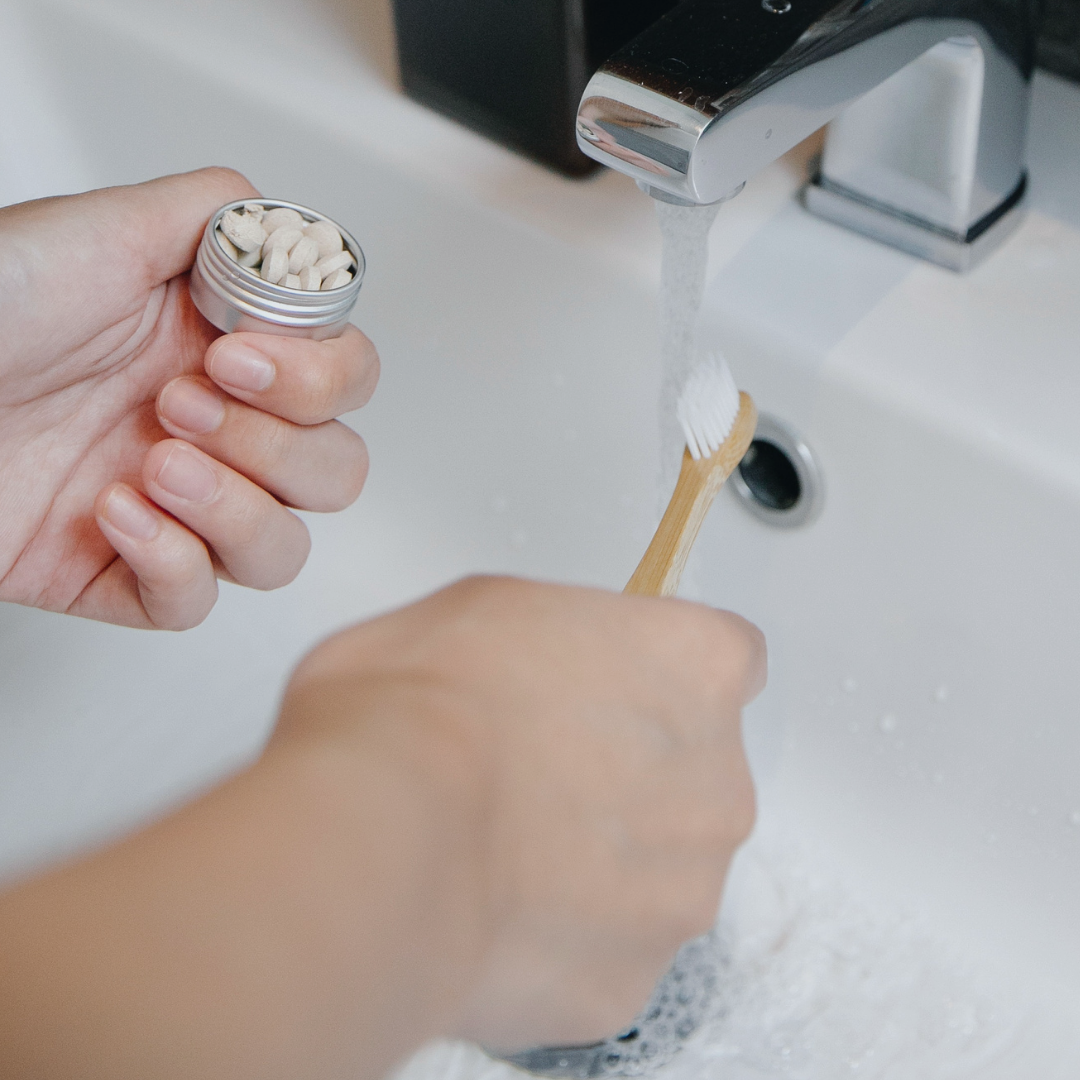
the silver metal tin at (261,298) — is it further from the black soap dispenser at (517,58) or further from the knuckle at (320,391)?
the black soap dispenser at (517,58)

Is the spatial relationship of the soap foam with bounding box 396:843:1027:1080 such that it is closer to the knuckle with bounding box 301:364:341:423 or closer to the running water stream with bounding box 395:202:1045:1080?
the running water stream with bounding box 395:202:1045:1080

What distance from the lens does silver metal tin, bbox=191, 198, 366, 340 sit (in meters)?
0.34

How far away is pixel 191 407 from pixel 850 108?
24 cm

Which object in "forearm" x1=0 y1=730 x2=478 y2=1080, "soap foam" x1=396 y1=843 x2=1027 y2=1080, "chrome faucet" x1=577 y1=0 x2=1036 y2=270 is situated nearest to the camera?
"forearm" x1=0 y1=730 x2=478 y2=1080

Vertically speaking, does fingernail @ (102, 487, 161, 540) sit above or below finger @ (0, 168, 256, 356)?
below

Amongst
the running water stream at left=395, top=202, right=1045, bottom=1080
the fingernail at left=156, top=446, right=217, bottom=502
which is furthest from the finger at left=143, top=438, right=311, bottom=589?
the running water stream at left=395, top=202, right=1045, bottom=1080

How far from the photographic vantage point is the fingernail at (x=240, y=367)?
346mm

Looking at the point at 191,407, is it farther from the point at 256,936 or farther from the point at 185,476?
the point at 256,936

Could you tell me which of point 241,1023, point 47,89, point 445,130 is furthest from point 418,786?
point 47,89

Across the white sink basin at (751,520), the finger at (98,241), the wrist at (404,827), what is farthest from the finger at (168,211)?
the wrist at (404,827)

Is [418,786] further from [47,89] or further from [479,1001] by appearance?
[47,89]

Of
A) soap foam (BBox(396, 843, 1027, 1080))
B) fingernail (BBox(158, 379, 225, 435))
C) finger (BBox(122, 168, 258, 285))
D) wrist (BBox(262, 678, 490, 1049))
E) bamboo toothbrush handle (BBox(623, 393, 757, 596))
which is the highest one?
wrist (BBox(262, 678, 490, 1049))

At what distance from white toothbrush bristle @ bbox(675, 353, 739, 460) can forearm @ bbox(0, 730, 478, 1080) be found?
185 mm

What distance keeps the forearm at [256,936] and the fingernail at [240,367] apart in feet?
0.59
